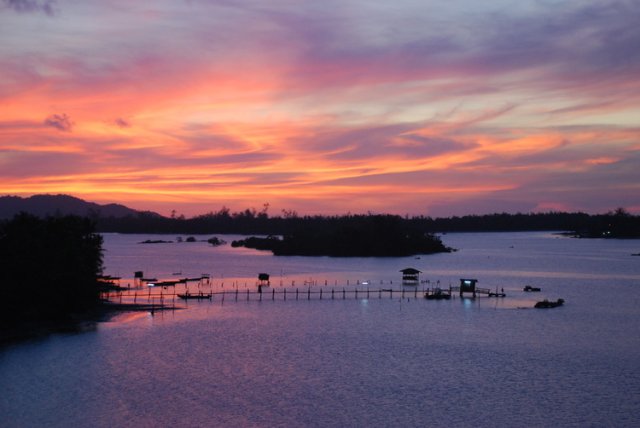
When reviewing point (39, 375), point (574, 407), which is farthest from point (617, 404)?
point (39, 375)

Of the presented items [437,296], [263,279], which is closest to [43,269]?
[263,279]

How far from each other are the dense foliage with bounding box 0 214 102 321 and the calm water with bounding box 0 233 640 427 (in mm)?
5397

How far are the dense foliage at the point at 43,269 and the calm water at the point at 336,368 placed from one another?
17.7 ft

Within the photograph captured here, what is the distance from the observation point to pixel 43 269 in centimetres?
6278

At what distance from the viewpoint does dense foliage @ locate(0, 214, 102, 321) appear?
59.9m

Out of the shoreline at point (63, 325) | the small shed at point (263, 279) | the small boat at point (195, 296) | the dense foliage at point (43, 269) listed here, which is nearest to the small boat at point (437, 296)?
the small shed at point (263, 279)

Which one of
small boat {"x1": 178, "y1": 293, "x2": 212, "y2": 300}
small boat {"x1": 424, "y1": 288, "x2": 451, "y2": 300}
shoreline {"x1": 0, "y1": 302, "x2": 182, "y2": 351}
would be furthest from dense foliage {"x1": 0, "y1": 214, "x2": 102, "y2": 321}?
small boat {"x1": 424, "y1": 288, "x2": 451, "y2": 300}

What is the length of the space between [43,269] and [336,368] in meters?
30.6

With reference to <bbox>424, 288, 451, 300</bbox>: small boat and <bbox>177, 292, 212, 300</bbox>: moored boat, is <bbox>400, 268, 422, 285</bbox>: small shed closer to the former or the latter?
<bbox>424, 288, 451, 300</bbox>: small boat

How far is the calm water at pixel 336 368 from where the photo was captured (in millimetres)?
40438

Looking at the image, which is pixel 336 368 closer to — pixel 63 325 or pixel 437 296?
pixel 63 325

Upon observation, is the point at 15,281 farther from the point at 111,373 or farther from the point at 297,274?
the point at 297,274

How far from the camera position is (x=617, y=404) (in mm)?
42750

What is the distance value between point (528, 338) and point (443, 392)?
23.3 meters
